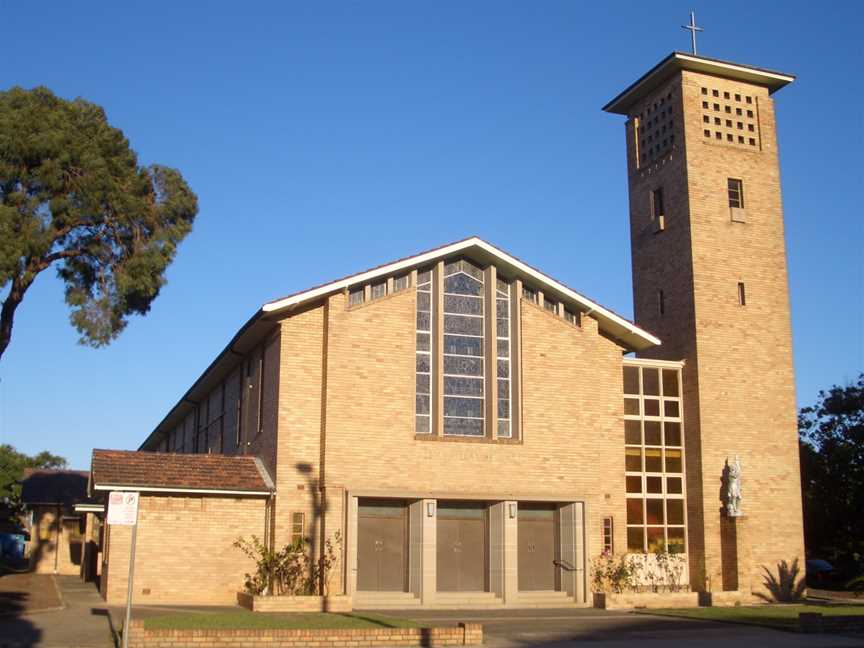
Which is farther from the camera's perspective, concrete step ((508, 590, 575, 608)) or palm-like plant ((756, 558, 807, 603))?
palm-like plant ((756, 558, 807, 603))

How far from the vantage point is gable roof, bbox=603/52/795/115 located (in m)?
33.1

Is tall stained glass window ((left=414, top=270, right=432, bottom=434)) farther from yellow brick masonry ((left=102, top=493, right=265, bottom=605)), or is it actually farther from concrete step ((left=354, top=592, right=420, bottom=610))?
yellow brick masonry ((left=102, top=493, right=265, bottom=605))

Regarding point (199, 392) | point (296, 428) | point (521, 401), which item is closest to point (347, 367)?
point (296, 428)

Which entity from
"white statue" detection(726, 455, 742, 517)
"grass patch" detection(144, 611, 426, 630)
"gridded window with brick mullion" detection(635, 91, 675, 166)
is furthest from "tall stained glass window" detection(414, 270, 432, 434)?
"gridded window with brick mullion" detection(635, 91, 675, 166)

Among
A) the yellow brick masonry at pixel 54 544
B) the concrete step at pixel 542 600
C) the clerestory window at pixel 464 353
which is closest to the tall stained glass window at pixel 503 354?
the clerestory window at pixel 464 353

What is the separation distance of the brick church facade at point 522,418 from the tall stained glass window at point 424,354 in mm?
65

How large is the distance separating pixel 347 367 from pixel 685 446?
11193 millimetres

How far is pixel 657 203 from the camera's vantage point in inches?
1357

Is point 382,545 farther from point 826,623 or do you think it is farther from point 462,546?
point 826,623

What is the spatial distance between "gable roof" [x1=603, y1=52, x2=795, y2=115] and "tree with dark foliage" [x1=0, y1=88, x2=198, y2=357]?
15.8 meters

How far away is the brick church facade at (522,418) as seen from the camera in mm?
26641

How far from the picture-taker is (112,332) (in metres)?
31.6

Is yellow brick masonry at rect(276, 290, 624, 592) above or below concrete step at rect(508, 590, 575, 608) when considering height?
above

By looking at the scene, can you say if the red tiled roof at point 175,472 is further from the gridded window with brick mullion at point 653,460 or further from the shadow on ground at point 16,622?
the gridded window with brick mullion at point 653,460
